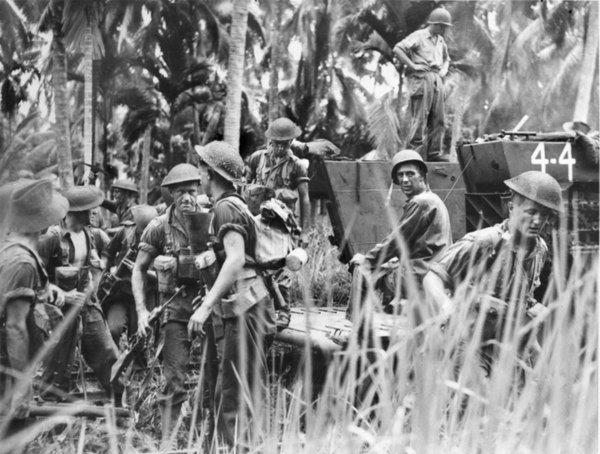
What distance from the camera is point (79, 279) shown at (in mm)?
6402

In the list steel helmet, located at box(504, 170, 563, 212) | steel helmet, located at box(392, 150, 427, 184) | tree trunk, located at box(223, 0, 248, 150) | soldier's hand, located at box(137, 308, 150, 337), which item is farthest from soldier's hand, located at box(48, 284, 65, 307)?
tree trunk, located at box(223, 0, 248, 150)

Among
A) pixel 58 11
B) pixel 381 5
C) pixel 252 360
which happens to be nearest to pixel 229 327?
pixel 252 360

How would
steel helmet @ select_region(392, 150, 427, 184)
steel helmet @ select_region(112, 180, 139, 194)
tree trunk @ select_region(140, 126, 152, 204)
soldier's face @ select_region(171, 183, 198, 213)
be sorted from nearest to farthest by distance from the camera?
steel helmet @ select_region(392, 150, 427, 184)
soldier's face @ select_region(171, 183, 198, 213)
steel helmet @ select_region(112, 180, 139, 194)
tree trunk @ select_region(140, 126, 152, 204)

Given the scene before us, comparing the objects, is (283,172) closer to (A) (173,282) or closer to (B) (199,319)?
(A) (173,282)

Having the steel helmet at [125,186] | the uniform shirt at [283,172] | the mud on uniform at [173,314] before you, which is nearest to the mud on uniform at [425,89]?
the uniform shirt at [283,172]

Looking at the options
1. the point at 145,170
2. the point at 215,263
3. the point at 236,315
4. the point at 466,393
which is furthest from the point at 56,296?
the point at 145,170

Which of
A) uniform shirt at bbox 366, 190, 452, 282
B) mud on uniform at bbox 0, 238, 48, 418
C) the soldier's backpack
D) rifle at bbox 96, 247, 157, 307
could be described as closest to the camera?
mud on uniform at bbox 0, 238, 48, 418

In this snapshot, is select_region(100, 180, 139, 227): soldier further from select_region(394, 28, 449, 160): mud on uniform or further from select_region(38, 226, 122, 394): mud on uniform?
select_region(394, 28, 449, 160): mud on uniform

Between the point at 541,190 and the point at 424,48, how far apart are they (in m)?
3.59

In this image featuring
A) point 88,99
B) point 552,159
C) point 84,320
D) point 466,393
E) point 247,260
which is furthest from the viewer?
point 88,99

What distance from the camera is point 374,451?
223 centimetres

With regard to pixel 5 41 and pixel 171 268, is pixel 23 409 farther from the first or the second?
pixel 5 41

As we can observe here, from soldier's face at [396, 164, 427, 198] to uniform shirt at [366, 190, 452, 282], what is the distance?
0.21 metres

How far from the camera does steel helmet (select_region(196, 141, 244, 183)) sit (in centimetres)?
491
